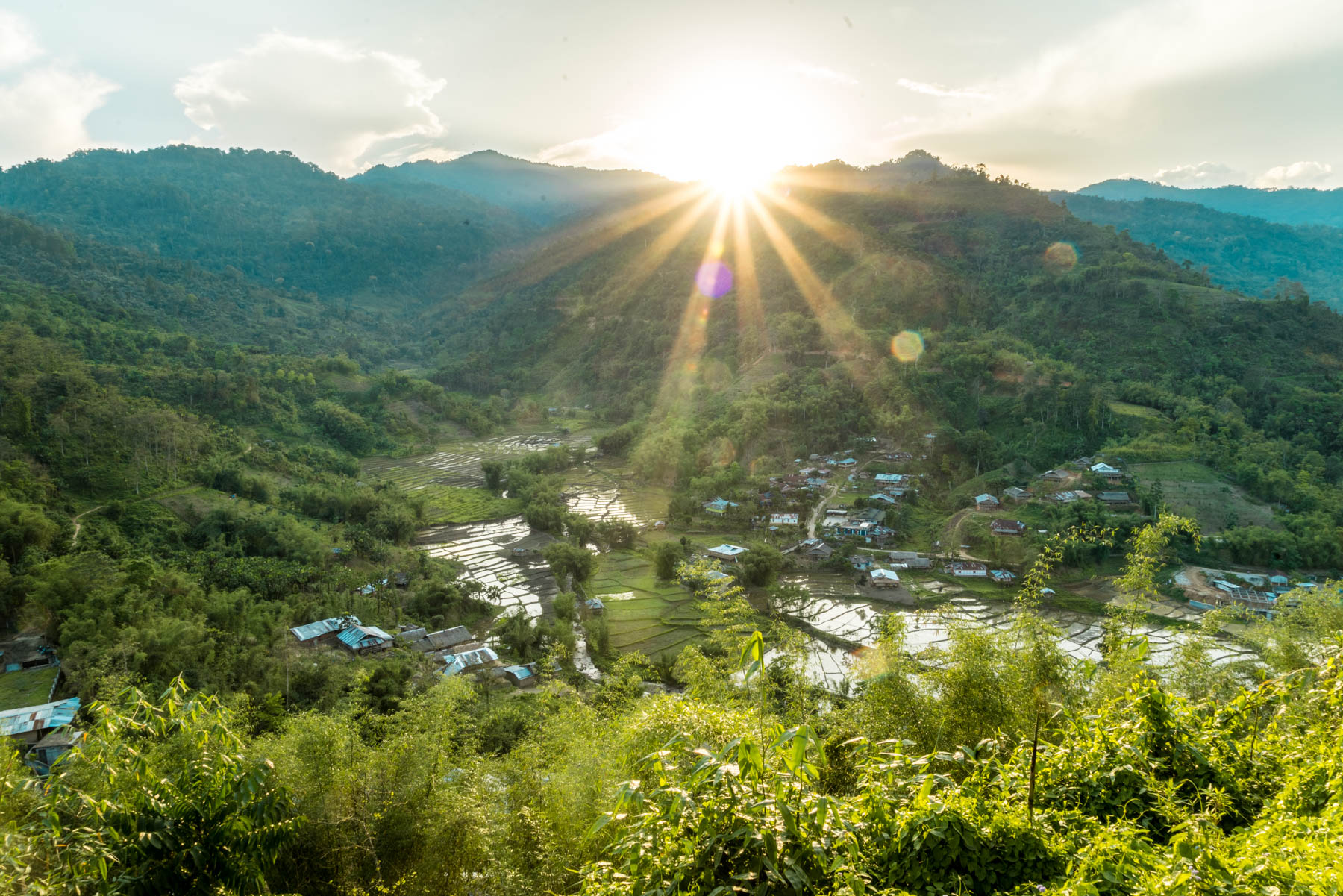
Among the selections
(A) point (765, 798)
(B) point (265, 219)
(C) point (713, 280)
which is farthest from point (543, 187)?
(A) point (765, 798)

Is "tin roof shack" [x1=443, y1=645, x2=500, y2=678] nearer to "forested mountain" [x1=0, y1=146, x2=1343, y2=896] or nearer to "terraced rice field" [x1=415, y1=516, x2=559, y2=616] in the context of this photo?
"forested mountain" [x1=0, y1=146, x2=1343, y2=896]

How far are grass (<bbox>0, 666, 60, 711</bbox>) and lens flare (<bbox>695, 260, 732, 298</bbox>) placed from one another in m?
56.7

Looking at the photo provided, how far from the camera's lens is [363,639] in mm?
17141

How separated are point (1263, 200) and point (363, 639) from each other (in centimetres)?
22242

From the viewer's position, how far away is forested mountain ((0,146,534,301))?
94.7 metres

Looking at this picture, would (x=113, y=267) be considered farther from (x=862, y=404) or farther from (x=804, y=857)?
(x=804, y=857)

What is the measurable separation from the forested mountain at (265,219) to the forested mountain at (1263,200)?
149150mm

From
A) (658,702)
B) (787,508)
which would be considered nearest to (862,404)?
(787,508)

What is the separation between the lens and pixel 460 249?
408 ft

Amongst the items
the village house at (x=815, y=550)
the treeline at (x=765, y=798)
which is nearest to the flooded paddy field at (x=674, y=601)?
the village house at (x=815, y=550)

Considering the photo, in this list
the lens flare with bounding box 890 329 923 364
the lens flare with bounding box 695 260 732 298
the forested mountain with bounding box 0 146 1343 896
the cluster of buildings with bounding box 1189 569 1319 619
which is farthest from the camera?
the lens flare with bounding box 695 260 732 298

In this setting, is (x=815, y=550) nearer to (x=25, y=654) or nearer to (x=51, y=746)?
(x=51, y=746)

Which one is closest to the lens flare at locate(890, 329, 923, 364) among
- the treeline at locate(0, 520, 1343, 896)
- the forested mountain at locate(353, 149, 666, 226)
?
the treeline at locate(0, 520, 1343, 896)

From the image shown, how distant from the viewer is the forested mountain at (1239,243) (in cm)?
8475
